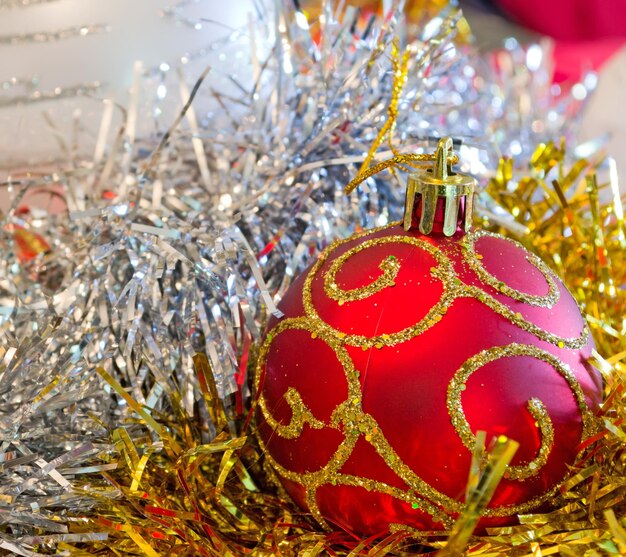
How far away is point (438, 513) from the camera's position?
378mm

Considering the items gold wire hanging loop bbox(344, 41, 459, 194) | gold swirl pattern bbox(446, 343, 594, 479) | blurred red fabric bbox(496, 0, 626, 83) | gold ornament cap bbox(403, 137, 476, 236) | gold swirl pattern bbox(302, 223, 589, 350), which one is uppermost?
blurred red fabric bbox(496, 0, 626, 83)

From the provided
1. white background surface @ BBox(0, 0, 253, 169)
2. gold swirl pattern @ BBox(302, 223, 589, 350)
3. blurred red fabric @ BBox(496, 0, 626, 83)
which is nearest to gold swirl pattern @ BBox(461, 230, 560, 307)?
gold swirl pattern @ BBox(302, 223, 589, 350)

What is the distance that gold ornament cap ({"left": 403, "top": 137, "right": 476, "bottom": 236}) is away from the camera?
405mm

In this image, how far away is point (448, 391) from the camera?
37 centimetres

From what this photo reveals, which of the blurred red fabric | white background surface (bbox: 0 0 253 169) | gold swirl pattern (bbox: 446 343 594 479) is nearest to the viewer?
gold swirl pattern (bbox: 446 343 594 479)

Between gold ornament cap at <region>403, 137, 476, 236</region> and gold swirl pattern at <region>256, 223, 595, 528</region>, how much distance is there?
1cm

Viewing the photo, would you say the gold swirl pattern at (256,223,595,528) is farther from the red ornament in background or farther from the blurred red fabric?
the blurred red fabric

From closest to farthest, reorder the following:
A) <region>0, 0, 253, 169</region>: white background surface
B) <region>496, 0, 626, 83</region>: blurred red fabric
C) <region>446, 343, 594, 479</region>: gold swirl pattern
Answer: <region>446, 343, 594, 479</region>: gold swirl pattern → <region>0, 0, 253, 169</region>: white background surface → <region>496, 0, 626, 83</region>: blurred red fabric

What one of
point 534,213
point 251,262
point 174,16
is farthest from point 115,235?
point 534,213

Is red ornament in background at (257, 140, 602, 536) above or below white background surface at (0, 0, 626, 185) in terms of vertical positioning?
below

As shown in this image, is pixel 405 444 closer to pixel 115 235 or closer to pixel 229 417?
pixel 229 417

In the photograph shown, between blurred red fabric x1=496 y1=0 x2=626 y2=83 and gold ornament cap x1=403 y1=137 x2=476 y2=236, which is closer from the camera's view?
gold ornament cap x1=403 y1=137 x2=476 y2=236

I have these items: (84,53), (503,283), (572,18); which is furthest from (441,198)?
(572,18)

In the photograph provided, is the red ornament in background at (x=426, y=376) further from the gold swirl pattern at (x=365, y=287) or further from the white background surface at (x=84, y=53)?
the white background surface at (x=84, y=53)
